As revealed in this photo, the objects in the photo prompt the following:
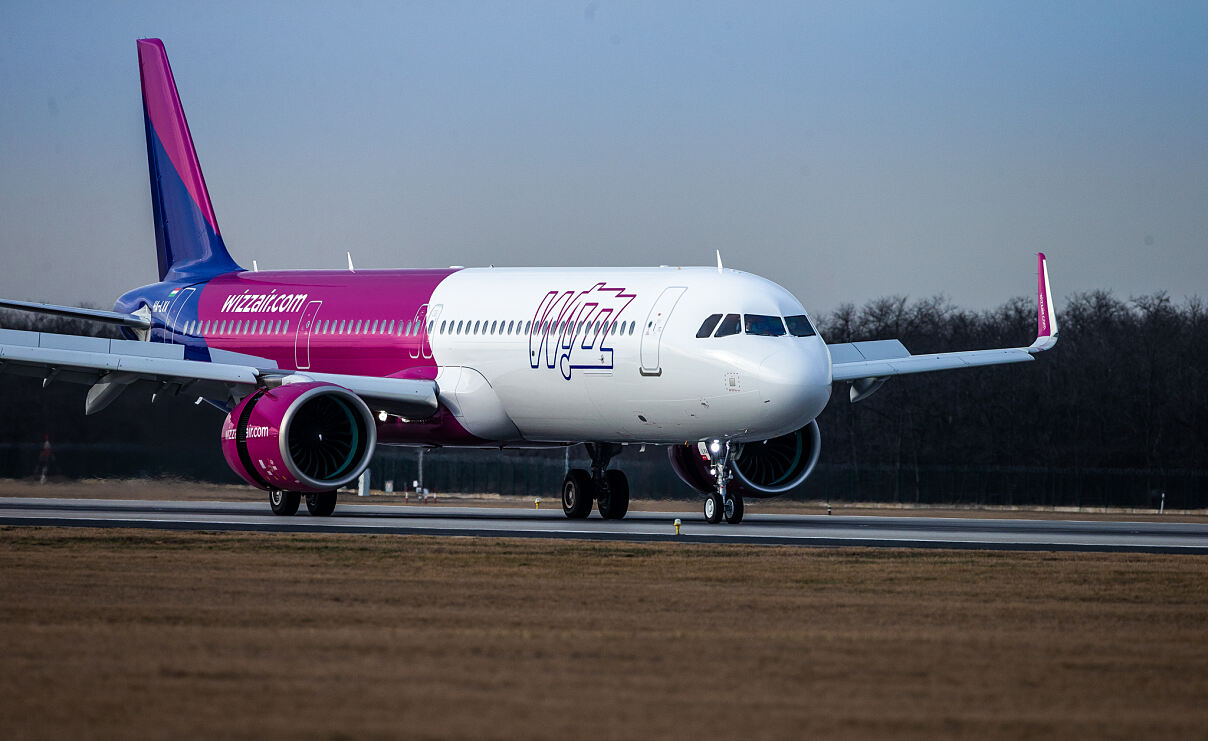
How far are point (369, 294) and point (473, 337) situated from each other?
3285 mm

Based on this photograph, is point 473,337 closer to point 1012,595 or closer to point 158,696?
point 1012,595

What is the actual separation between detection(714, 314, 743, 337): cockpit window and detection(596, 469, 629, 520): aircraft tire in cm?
478

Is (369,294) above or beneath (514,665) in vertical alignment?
above

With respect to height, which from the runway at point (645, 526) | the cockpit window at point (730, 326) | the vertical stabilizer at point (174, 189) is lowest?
the runway at point (645, 526)

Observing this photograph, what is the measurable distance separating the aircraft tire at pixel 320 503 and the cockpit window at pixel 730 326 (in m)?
7.43

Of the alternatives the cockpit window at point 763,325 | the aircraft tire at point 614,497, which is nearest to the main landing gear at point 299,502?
the aircraft tire at point 614,497

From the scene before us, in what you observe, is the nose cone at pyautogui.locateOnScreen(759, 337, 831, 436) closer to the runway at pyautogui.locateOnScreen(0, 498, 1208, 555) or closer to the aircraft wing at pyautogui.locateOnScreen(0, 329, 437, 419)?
the runway at pyautogui.locateOnScreen(0, 498, 1208, 555)

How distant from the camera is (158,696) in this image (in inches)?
408

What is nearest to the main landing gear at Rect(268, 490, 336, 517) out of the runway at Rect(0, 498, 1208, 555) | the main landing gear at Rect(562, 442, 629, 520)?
the runway at Rect(0, 498, 1208, 555)

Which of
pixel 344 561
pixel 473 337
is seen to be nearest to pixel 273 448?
pixel 473 337

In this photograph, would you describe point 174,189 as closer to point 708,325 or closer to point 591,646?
point 708,325

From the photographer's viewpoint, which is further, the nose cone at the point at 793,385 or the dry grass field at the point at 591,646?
the nose cone at the point at 793,385

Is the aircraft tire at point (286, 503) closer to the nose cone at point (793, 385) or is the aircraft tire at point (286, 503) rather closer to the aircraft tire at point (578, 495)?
the aircraft tire at point (578, 495)

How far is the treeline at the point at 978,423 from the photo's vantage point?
132ft
